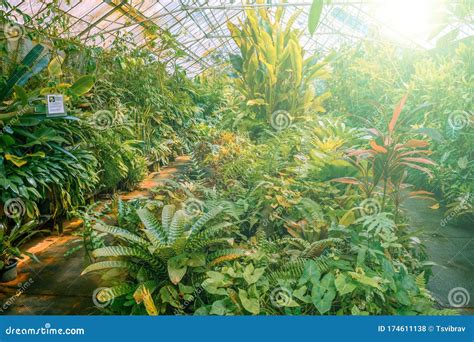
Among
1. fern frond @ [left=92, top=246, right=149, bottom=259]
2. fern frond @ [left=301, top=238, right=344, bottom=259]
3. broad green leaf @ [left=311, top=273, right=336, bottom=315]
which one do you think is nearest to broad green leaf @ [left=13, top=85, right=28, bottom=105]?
Result: fern frond @ [left=92, top=246, right=149, bottom=259]

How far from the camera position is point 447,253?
6.65 feet

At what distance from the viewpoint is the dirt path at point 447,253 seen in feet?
5.24

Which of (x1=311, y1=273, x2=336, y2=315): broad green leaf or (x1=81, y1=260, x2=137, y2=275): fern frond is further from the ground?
(x1=81, y1=260, x2=137, y2=275): fern frond

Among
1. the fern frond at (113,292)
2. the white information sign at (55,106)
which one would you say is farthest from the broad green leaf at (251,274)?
the white information sign at (55,106)

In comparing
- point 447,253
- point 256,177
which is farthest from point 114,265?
point 447,253

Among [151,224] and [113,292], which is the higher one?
[151,224]

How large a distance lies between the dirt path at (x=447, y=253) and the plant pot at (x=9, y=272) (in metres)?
2.06

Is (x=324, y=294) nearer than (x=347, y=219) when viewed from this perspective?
Yes

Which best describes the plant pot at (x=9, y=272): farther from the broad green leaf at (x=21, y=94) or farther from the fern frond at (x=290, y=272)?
the fern frond at (x=290, y=272)

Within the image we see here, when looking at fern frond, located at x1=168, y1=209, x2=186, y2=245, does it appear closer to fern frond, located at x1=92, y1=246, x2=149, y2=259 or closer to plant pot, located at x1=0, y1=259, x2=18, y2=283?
fern frond, located at x1=92, y1=246, x2=149, y2=259

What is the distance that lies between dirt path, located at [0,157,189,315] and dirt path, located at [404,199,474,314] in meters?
1.55

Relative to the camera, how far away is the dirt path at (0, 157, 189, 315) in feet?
5.28

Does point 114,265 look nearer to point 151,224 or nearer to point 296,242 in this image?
point 151,224

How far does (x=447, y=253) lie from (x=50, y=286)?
213 centimetres
